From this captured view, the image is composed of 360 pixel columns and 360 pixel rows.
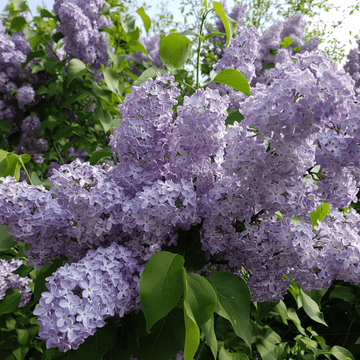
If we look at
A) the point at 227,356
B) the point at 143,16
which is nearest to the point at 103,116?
the point at 143,16

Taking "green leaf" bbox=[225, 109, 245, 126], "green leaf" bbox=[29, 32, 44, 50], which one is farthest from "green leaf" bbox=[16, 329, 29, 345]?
"green leaf" bbox=[29, 32, 44, 50]

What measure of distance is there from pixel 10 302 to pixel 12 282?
161 mm

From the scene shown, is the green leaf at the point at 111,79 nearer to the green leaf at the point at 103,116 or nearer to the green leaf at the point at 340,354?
the green leaf at the point at 103,116

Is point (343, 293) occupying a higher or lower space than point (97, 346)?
lower

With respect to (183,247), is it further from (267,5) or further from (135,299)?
(267,5)

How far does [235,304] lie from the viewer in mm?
919

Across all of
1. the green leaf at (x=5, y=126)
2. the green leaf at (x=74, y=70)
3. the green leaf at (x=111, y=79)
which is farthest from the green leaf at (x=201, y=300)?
the green leaf at (x=5, y=126)

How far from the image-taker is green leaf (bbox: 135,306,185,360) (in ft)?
3.02

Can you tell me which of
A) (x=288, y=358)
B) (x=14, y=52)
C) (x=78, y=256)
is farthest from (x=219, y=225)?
(x=14, y=52)

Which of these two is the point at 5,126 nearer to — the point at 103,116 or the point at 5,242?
the point at 103,116

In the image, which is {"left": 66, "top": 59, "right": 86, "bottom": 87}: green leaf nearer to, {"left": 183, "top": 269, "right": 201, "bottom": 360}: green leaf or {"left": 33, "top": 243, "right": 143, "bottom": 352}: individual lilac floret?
{"left": 33, "top": 243, "right": 143, "bottom": 352}: individual lilac floret

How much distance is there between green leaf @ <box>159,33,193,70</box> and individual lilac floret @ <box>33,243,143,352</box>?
2.17 feet

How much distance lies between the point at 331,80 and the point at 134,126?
525mm

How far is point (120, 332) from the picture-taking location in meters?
1.02
